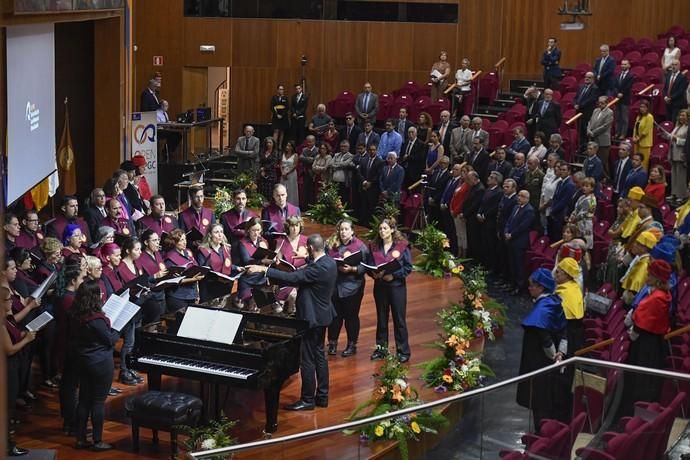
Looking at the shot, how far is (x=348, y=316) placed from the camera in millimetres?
9992

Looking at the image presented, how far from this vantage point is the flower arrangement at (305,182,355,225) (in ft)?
51.5

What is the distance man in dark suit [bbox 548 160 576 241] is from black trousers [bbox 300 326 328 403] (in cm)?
487

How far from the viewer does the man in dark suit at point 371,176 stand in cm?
1549

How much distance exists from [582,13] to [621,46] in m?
3.57

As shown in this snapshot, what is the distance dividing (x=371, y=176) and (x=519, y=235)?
356 centimetres

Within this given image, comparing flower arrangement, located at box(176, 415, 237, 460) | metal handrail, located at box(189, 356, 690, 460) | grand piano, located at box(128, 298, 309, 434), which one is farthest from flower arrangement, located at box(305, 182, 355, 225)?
metal handrail, located at box(189, 356, 690, 460)

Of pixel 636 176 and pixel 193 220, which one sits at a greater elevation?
pixel 636 176

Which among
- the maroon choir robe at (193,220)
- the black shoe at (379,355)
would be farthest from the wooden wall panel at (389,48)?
the black shoe at (379,355)

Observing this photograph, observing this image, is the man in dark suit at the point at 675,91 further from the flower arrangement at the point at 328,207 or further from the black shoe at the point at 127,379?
the black shoe at the point at 127,379

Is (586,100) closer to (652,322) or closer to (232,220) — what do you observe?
(232,220)

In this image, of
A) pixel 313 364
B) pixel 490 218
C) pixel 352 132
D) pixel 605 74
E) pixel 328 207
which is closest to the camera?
pixel 313 364

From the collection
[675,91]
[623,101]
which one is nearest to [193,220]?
[623,101]

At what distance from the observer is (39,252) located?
29.4 ft

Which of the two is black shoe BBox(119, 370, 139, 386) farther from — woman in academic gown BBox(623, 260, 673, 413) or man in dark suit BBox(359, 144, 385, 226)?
man in dark suit BBox(359, 144, 385, 226)
